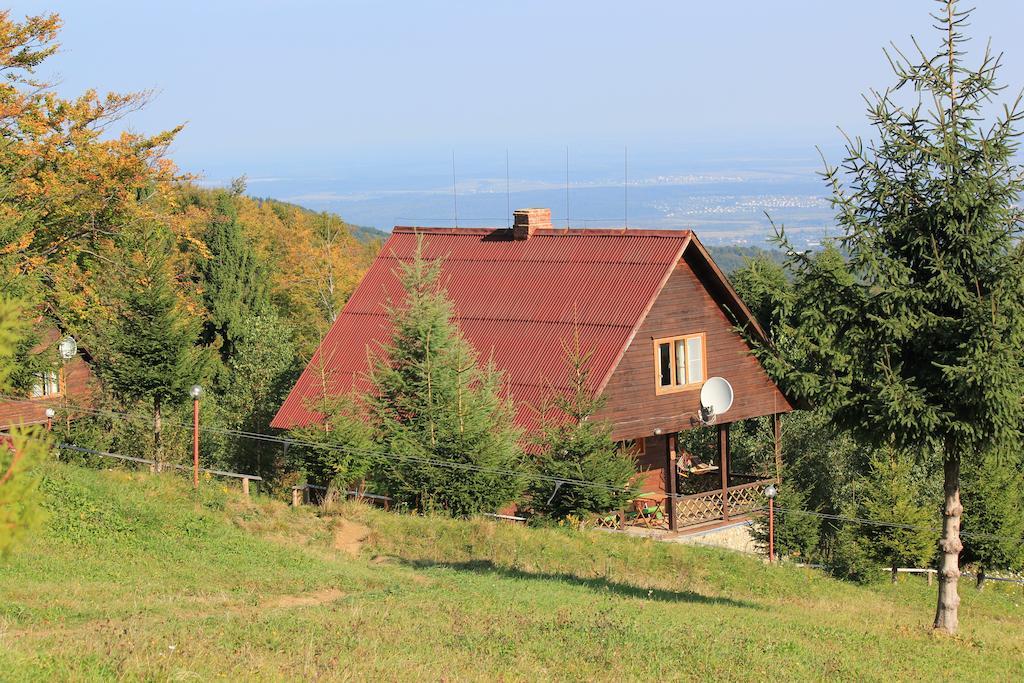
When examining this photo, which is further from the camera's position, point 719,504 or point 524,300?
point 524,300

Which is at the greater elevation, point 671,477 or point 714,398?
point 714,398

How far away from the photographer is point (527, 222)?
110 feet

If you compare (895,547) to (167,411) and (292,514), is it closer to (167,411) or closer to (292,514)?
(292,514)

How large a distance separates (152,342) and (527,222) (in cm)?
1137

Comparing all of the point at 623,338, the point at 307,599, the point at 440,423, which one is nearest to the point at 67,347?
the point at 440,423

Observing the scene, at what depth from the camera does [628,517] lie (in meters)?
29.2

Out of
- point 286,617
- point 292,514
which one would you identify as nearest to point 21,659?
point 286,617

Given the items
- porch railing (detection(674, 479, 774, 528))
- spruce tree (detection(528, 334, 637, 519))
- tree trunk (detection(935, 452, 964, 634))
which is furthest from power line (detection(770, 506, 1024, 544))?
tree trunk (detection(935, 452, 964, 634))

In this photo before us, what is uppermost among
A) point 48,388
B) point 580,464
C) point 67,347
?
point 67,347

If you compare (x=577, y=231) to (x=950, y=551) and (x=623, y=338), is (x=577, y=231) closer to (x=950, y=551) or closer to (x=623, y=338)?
(x=623, y=338)

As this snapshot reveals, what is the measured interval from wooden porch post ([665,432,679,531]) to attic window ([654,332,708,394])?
138 centimetres

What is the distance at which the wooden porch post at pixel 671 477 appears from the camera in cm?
2819

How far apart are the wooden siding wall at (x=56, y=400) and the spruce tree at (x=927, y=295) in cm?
2598

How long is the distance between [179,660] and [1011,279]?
10863 millimetres
